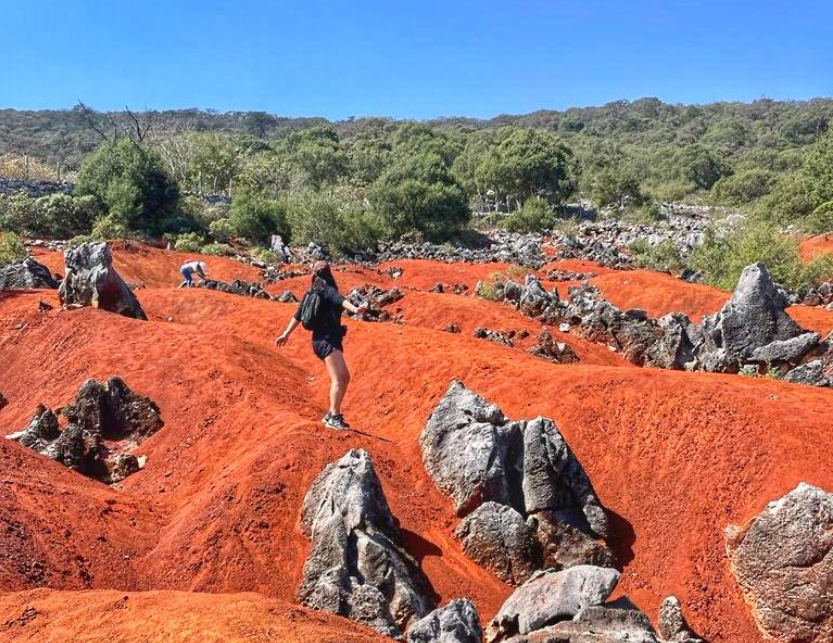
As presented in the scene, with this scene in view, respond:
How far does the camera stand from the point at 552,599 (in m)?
5.41

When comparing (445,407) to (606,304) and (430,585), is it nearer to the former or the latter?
(430,585)

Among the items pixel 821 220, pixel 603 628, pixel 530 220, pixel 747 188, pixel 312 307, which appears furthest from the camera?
pixel 747 188

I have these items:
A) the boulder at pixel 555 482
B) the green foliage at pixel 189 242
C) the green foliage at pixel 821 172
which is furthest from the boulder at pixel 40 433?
the green foliage at pixel 821 172

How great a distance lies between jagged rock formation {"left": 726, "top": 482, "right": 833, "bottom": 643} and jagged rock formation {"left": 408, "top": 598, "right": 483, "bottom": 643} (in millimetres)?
3248

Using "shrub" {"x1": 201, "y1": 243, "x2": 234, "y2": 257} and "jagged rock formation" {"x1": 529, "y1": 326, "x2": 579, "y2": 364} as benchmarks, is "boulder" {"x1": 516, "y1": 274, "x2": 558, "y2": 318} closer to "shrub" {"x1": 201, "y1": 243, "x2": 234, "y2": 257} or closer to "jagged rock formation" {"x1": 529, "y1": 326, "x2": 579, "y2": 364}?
"jagged rock formation" {"x1": 529, "y1": 326, "x2": 579, "y2": 364}

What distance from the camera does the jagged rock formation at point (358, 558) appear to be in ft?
18.5

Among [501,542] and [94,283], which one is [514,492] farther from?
[94,283]

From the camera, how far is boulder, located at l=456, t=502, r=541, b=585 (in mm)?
7129

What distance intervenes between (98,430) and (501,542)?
5923 millimetres

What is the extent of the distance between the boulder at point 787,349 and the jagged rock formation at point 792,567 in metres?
7.15

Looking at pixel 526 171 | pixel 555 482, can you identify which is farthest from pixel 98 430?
pixel 526 171

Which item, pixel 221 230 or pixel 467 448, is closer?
pixel 467 448

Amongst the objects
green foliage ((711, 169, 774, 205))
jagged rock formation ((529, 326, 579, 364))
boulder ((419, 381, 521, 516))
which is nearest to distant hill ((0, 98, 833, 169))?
green foliage ((711, 169, 774, 205))

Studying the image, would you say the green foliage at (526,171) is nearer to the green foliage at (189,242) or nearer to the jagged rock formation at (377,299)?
the green foliage at (189,242)
